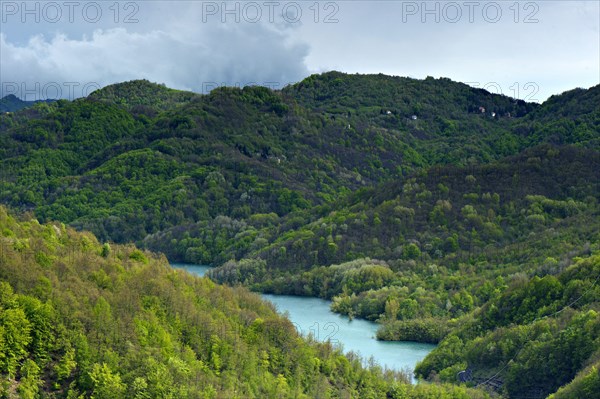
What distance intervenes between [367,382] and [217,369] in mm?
12107

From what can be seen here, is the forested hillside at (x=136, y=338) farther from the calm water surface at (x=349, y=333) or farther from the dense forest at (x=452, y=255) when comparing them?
the calm water surface at (x=349, y=333)

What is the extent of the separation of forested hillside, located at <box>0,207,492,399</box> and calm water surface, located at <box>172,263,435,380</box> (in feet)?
57.3

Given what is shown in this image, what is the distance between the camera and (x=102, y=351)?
2267 inches

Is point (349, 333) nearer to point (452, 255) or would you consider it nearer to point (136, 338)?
point (452, 255)

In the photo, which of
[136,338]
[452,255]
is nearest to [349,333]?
[452,255]

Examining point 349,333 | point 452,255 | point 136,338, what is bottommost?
point 349,333

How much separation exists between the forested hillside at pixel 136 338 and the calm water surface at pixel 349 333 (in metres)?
17.5

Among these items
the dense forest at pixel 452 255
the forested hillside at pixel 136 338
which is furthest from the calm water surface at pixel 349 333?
the forested hillside at pixel 136 338

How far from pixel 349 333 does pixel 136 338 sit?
5447 centimetres

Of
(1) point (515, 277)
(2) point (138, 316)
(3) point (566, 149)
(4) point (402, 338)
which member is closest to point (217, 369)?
(2) point (138, 316)

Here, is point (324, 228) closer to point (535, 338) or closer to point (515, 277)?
point (515, 277)

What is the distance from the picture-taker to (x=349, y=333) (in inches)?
4407

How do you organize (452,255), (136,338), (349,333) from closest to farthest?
1. (136,338)
2. (349,333)
3. (452,255)

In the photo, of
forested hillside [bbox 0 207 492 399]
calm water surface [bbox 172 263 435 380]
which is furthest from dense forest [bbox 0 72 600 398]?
forested hillside [bbox 0 207 492 399]
